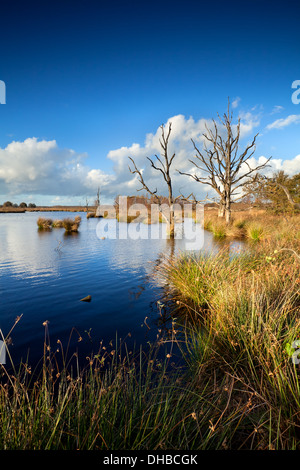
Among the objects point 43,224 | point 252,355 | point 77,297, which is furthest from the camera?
point 43,224

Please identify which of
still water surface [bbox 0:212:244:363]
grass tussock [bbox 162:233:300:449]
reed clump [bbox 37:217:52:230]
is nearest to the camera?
grass tussock [bbox 162:233:300:449]

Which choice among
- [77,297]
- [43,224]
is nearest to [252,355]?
[77,297]

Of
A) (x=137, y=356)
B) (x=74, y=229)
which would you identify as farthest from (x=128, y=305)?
(x=74, y=229)

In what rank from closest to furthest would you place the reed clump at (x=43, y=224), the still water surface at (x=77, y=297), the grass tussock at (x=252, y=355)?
the grass tussock at (x=252, y=355), the still water surface at (x=77, y=297), the reed clump at (x=43, y=224)

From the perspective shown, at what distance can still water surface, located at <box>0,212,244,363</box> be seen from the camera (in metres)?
4.07

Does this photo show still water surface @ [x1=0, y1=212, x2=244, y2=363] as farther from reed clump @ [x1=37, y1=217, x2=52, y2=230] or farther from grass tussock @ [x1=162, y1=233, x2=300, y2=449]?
reed clump @ [x1=37, y1=217, x2=52, y2=230]

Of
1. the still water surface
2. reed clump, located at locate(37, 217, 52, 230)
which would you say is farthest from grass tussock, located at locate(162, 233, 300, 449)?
reed clump, located at locate(37, 217, 52, 230)

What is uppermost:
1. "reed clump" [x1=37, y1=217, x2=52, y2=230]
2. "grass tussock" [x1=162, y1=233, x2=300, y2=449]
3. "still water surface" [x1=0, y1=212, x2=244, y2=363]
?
"reed clump" [x1=37, y1=217, x2=52, y2=230]

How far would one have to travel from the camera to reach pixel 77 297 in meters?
5.94

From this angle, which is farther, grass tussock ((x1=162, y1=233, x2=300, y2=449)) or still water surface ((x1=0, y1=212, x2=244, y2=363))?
still water surface ((x1=0, y1=212, x2=244, y2=363))

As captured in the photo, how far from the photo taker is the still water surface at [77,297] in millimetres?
4070

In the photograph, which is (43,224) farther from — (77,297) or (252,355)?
(252,355)

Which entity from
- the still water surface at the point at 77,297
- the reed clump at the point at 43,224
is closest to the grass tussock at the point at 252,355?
the still water surface at the point at 77,297

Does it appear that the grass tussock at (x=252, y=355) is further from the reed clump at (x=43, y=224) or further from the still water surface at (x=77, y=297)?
the reed clump at (x=43, y=224)
